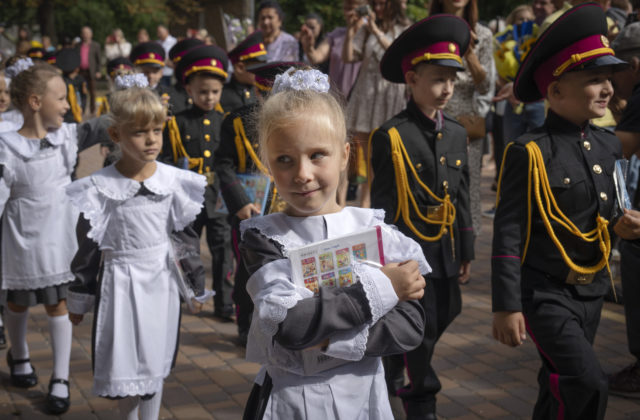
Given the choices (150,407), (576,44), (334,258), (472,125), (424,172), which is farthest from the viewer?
(472,125)

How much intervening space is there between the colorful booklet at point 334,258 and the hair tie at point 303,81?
53 cm

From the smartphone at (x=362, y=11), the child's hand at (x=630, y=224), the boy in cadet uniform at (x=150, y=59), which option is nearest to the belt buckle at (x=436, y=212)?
the child's hand at (x=630, y=224)

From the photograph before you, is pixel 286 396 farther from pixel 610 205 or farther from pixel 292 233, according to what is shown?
pixel 610 205

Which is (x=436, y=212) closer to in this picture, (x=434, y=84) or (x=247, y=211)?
(x=434, y=84)

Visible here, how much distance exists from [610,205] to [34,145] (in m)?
3.42

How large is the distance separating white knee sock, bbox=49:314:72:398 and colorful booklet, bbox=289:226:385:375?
9.23ft

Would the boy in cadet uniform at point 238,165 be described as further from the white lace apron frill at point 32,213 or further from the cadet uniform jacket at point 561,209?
the cadet uniform jacket at point 561,209

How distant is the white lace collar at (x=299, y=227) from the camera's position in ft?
7.82

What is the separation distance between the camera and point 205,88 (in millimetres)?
5996

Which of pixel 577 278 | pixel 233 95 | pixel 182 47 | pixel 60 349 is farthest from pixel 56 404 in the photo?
A: pixel 182 47

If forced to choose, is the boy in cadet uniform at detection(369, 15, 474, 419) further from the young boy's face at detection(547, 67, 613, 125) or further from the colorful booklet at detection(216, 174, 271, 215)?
the colorful booklet at detection(216, 174, 271, 215)

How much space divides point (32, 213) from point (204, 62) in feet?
6.12

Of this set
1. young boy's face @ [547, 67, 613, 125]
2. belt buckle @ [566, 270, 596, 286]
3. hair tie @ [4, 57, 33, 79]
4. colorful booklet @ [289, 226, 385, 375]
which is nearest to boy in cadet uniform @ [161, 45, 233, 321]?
hair tie @ [4, 57, 33, 79]

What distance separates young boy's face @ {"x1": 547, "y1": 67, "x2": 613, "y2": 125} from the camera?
3311 mm
